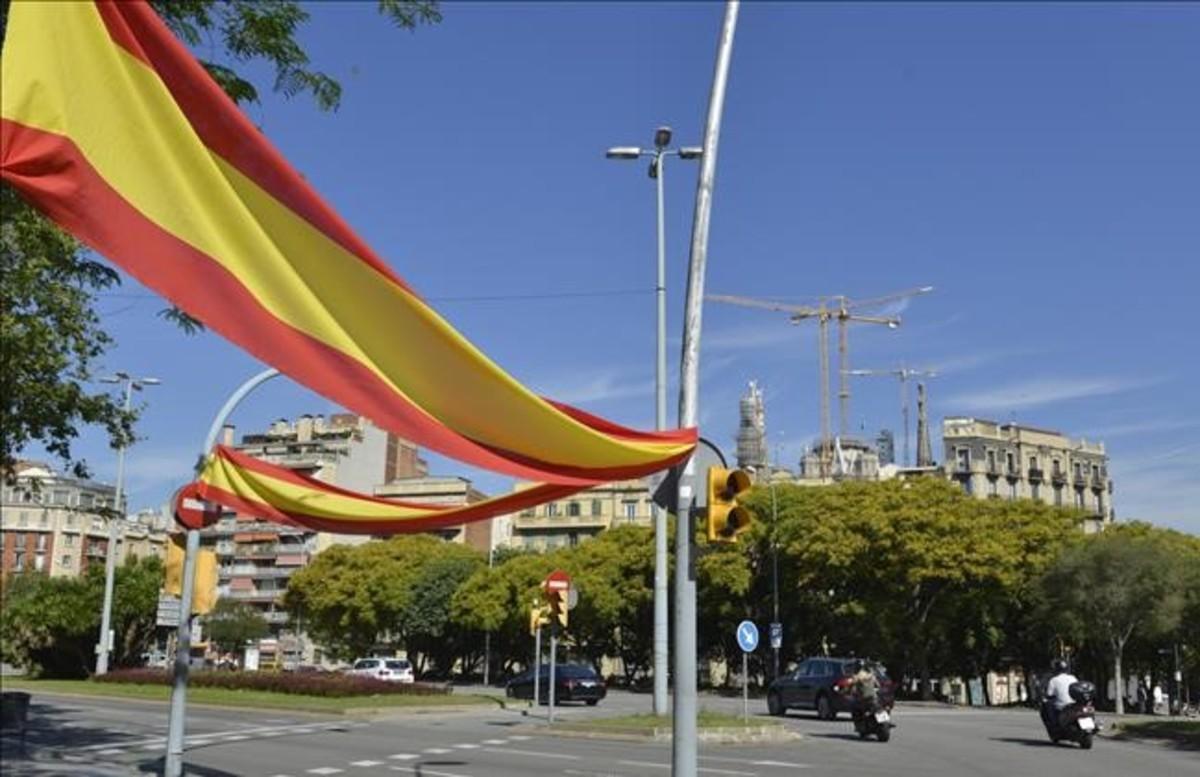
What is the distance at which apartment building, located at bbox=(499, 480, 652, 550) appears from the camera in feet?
372

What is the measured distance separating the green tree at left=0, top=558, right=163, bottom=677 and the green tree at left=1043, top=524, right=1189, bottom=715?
3827 cm

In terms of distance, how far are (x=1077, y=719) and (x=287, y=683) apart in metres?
24.4

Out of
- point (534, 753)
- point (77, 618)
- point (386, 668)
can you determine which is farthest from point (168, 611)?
point (386, 668)

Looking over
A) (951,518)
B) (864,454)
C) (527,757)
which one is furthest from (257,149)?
(864,454)

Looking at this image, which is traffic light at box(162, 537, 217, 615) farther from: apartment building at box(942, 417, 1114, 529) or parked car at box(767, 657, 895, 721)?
apartment building at box(942, 417, 1114, 529)

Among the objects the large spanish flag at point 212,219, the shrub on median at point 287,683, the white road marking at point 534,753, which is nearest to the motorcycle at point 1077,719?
the white road marking at point 534,753

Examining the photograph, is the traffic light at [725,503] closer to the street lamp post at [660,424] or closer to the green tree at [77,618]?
the street lamp post at [660,424]

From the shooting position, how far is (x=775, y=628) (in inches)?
1871

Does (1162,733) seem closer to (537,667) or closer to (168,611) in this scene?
(537,667)

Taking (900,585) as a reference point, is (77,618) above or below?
below

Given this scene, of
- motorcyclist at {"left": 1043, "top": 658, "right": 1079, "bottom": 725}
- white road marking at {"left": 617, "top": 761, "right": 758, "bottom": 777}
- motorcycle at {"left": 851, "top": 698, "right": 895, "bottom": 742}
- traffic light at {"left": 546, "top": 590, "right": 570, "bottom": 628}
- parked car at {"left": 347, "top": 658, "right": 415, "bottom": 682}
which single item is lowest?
parked car at {"left": 347, "top": 658, "right": 415, "bottom": 682}

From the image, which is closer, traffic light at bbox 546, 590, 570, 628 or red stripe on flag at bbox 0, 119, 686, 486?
red stripe on flag at bbox 0, 119, 686, 486

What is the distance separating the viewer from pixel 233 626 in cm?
9625

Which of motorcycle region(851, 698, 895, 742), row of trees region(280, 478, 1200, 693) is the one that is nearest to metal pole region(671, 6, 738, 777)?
motorcycle region(851, 698, 895, 742)
